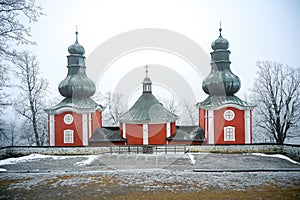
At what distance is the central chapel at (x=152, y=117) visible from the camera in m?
17.6

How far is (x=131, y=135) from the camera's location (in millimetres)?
17688

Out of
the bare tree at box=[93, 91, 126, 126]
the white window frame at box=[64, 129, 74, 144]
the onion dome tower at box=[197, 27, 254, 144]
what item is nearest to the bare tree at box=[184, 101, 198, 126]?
the bare tree at box=[93, 91, 126, 126]

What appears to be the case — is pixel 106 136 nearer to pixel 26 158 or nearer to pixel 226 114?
pixel 26 158

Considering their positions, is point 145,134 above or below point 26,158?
above

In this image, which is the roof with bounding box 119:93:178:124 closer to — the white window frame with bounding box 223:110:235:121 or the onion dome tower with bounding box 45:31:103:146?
the onion dome tower with bounding box 45:31:103:146

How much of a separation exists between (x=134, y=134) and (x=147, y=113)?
5.55 ft

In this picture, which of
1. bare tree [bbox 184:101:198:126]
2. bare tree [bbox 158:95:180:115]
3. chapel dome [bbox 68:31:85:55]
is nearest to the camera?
chapel dome [bbox 68:31:85:55]

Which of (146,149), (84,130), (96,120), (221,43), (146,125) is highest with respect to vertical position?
(221,43)

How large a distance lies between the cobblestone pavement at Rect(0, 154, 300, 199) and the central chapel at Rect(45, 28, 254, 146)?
3.68 m

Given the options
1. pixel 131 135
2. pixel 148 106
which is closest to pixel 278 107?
pixel 148 106

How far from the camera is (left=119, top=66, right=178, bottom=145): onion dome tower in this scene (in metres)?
17.4

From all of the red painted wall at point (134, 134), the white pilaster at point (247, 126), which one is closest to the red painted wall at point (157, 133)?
the red painted wall at point (134, 134)

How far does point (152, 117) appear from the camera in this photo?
1752cm

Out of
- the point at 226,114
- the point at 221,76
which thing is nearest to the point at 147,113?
the point at 226,114
